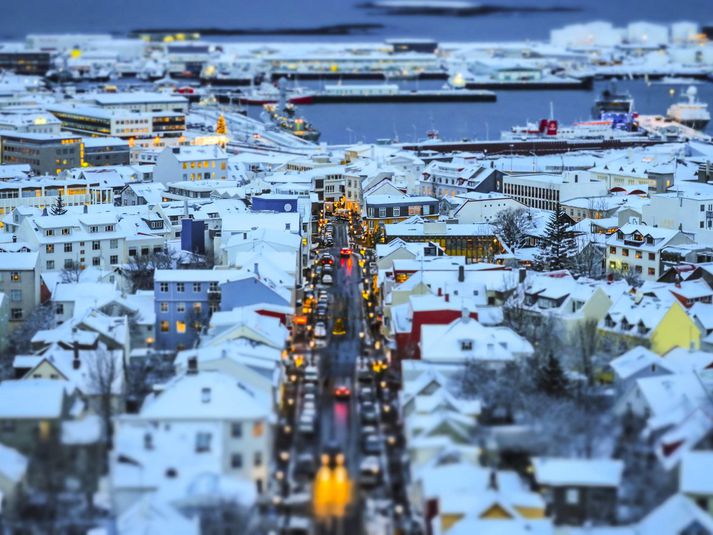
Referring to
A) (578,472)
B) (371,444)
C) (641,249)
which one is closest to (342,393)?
(371,444)

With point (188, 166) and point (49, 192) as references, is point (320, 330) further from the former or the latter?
point (188, 166)

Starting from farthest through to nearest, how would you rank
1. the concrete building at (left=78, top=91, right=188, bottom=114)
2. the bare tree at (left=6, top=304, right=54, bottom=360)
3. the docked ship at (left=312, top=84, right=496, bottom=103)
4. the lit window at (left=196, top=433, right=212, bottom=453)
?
the docked ship at (left=312, top=84, right=496, bottom=103)
the concrete building at (left=78, top=91, right=188, bottom=114)
the bare tree at (left=6, top=304, right=54, bottom=360)
the lit window at (left=196, top=433, right=212, bottom=453)

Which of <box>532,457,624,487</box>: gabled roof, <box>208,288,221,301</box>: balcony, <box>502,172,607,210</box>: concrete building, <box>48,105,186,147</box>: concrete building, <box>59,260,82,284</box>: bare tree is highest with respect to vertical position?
<box>48,105,186,147</box>: concrete building

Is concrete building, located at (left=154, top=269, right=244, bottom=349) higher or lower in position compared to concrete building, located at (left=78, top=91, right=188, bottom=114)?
lower

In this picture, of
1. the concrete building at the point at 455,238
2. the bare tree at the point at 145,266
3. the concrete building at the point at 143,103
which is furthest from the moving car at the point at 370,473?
the concrete building at the point at 143,103

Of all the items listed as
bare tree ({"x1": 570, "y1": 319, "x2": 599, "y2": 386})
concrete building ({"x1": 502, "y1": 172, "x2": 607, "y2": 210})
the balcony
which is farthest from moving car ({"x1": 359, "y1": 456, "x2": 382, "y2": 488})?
concrete building ({"x1": 502, "y1": 172, "x2": 607, "y2": 210})

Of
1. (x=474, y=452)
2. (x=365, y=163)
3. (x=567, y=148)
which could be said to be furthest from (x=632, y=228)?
(x=567, y=148)

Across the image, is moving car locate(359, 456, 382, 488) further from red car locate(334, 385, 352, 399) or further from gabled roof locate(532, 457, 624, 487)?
red car locate(334, 385, 352, 399)
